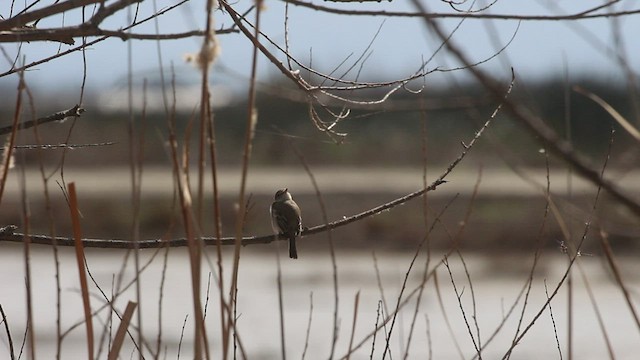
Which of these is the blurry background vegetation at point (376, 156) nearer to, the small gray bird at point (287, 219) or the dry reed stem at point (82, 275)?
the small gray bird at point (287, 219)

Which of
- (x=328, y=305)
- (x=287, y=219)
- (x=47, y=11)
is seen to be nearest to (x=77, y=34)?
(x=47, y=11)

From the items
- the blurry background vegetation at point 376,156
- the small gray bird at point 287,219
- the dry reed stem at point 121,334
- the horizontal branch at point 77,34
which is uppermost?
the blurry background vegetation at point 376,156

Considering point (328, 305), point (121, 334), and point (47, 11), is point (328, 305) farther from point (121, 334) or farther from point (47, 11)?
point (121, 334)

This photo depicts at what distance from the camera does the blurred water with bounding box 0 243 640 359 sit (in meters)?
11.4

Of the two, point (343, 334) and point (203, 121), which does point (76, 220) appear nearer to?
point (203, 121)

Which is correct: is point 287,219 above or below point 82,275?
above

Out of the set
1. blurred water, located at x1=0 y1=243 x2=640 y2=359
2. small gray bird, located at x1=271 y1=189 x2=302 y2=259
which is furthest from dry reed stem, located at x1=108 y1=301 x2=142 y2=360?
blurred water, located at x1=0 y1=243 x2=640 y2=359

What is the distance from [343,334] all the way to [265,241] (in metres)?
8.72

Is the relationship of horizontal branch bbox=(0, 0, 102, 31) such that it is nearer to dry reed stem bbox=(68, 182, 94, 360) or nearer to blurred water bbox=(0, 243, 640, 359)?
dry reed stem bbox=(68, 182, 94, 360)

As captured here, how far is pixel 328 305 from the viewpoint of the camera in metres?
13.8

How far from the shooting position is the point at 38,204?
20.0 metres

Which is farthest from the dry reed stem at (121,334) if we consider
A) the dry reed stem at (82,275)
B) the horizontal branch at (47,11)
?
the horizontal branch at (47,11)

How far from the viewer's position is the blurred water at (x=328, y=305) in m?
11.4

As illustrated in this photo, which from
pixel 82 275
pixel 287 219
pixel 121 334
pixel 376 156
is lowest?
pixel 121 334
